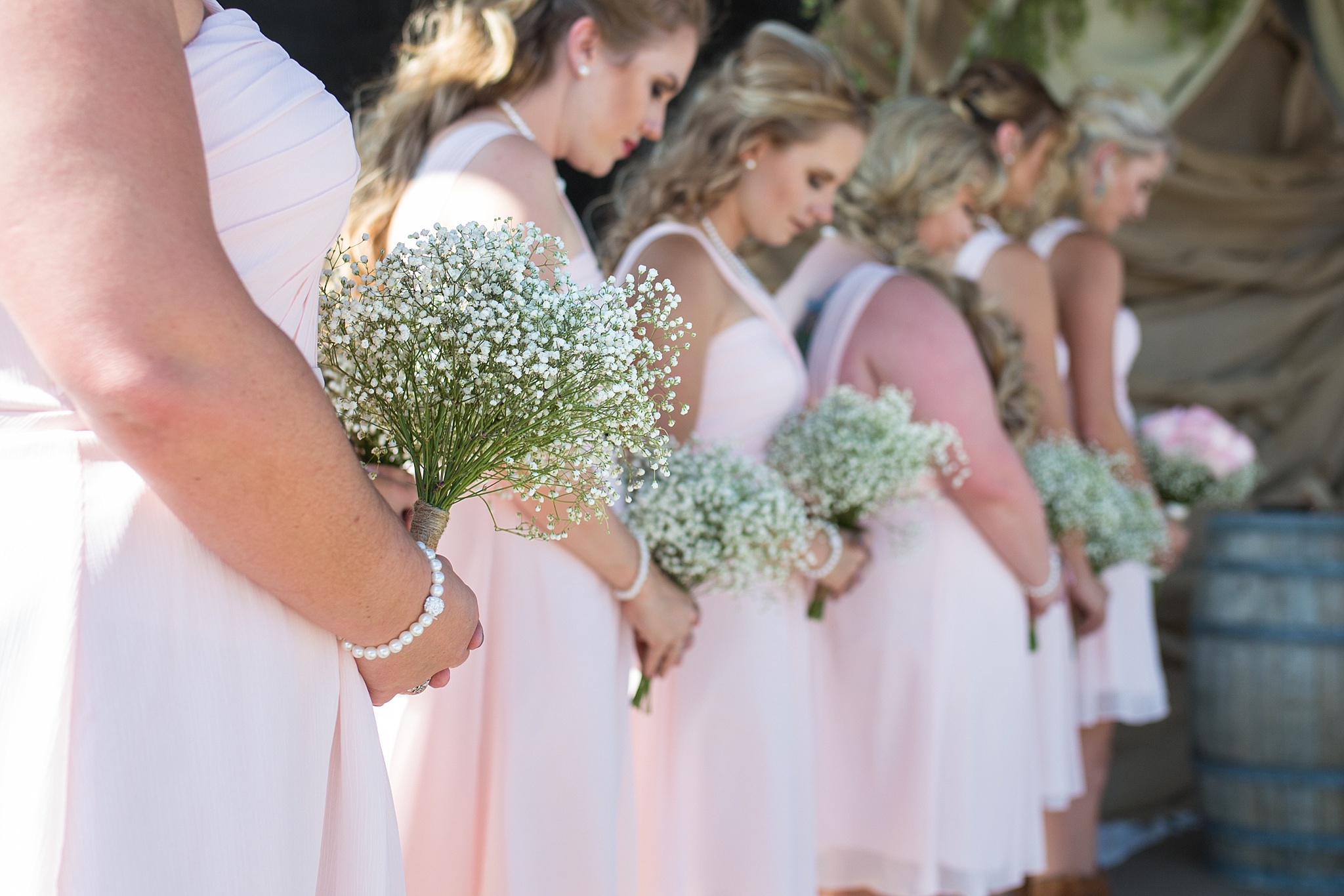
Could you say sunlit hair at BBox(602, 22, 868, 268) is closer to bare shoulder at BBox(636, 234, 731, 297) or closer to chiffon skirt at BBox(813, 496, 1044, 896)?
bare shoulder at BBox(636, 234, 731, 297)

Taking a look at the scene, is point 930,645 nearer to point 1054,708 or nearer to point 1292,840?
point 1054,708

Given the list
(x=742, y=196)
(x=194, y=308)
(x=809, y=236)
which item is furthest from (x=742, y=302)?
(x=809, y=236)

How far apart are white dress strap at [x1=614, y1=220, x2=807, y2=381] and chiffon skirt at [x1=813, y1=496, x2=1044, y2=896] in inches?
21.9

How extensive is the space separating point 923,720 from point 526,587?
1.38 m

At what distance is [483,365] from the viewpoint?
136 cm

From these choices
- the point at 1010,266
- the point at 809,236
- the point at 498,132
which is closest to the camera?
the point at 498,132

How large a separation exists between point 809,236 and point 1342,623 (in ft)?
7.97

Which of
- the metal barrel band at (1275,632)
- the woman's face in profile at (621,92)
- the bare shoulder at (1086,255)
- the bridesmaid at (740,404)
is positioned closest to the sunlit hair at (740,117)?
the bridesmaid at (740,404)

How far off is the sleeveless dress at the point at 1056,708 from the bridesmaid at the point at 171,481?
2875 mm

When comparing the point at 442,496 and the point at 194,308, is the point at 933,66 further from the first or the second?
the point at 194,308

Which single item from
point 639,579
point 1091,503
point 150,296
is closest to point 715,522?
point 639,579

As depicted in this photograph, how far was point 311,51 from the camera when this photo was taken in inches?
130

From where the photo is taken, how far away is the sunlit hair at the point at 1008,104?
4391mm

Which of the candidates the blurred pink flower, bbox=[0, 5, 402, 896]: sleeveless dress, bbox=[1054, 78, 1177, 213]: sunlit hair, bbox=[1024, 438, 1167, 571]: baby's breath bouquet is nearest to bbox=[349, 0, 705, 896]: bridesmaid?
bbox=[0, 5, 402, 896]: sleeveless dress
